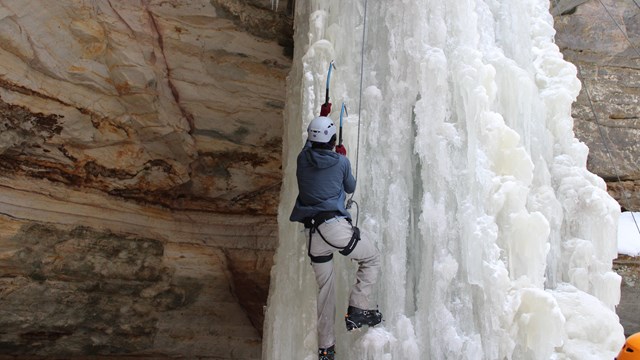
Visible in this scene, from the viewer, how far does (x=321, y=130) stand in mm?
3473

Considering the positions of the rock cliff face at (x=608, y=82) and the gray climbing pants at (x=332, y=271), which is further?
the rock cliff face at (x=608, y=82)

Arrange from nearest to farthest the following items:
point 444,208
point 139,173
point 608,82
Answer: point 444,208 < point 139,173 < point 608,82

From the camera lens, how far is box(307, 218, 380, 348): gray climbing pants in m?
3.37

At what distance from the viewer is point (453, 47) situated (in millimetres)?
4066

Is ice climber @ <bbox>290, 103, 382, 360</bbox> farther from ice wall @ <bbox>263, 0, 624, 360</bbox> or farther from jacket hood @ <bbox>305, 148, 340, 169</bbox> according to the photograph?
ice wall @ <bbox>263, 0, 624, 360</bbox>

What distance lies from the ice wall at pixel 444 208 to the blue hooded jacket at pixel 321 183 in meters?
0.42

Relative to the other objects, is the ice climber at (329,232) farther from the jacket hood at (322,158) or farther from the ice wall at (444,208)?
the ice wall at (444,208)

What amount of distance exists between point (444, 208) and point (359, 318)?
36.1 inches

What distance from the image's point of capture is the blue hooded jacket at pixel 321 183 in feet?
11.2

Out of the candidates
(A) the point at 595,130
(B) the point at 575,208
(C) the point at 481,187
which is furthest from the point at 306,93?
(A) the point at 595,130

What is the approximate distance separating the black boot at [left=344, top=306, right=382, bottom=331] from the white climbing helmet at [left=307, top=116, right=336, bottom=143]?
1.03m

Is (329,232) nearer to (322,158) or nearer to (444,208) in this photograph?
(322,158)

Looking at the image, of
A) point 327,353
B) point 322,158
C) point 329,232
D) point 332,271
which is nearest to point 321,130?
point 322,158

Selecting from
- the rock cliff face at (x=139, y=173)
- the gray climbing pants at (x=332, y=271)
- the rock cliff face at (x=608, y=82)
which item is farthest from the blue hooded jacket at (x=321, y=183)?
the rock cliff face at (x=608, y=82)
